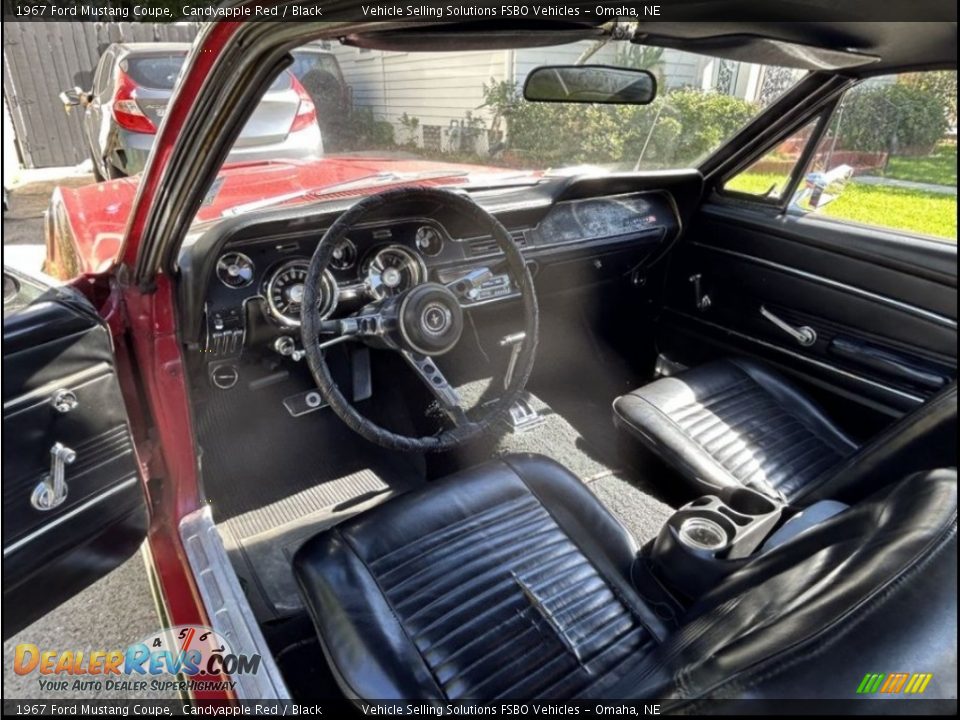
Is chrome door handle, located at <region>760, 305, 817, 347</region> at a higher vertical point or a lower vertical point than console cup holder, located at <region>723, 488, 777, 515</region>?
higher

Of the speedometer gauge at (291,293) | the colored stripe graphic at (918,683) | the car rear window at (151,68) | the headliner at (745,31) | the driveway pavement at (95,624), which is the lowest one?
the driveway pavement at (95,624)

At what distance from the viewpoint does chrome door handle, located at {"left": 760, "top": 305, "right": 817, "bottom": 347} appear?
8.35ft

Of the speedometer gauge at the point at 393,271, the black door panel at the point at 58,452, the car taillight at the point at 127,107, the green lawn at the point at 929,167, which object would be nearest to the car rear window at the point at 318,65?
the speedometer gauge at the point at 393,271

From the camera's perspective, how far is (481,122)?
7.63ft

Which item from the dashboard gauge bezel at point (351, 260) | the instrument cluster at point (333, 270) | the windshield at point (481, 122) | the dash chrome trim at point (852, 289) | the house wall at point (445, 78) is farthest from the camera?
the dash chrome trim at point (852, 289)

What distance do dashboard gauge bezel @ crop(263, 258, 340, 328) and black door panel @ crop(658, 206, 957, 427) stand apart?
1.75 meters

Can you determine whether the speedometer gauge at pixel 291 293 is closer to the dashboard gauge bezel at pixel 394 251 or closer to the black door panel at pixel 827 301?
the dashboard gauge bezel at pixel 394 251

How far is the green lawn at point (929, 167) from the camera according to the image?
4.51ft

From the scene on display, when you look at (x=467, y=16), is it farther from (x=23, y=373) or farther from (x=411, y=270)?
(x=411, y=270)

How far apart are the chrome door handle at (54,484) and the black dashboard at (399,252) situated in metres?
0.48

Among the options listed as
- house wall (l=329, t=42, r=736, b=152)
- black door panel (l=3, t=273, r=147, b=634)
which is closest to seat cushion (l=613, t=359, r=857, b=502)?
house wall (l=329, t=42, r=736, b=152)

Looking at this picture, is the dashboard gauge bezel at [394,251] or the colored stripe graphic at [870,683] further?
the dashboard gauge bezel at [394,251]

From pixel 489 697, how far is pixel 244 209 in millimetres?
1515

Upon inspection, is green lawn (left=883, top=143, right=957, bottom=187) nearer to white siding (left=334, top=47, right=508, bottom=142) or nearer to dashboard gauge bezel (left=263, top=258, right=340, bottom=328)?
white siding (left=334, top=47, right=508, bottom=142)
